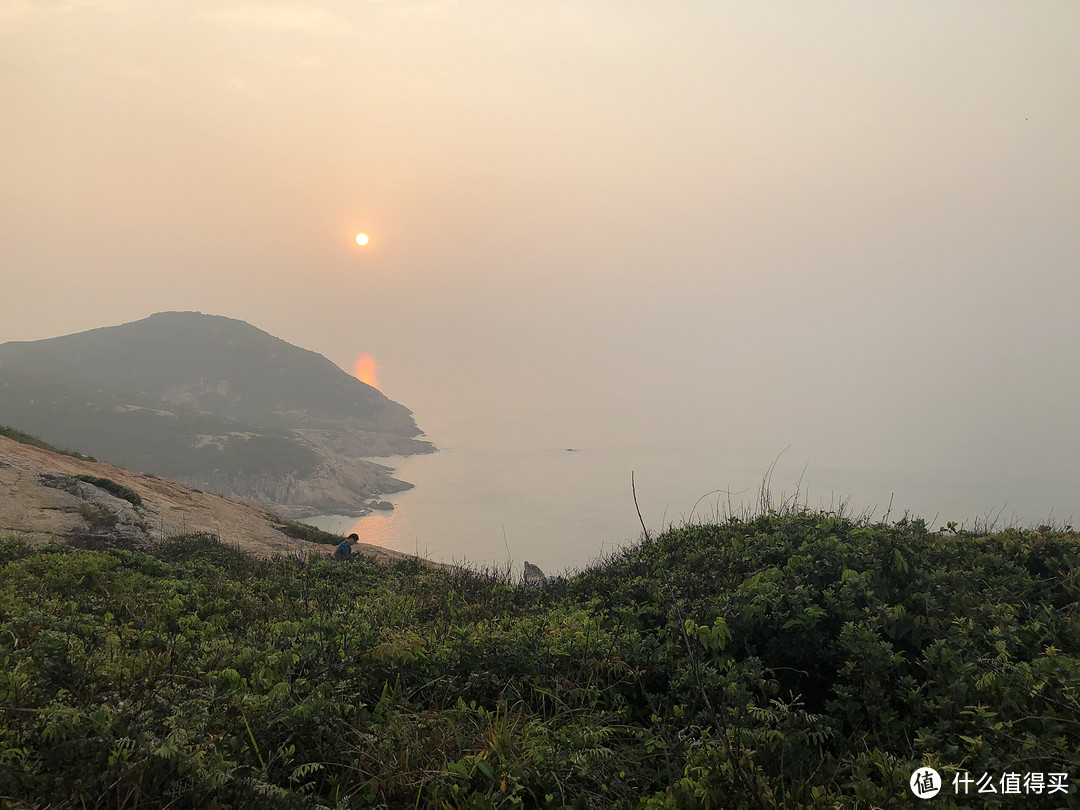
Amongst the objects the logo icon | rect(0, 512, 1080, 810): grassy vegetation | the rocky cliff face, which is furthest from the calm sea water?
the logo icon

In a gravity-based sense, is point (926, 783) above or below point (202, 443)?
below

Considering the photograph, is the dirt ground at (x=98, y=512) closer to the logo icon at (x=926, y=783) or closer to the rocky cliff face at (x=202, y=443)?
the logo icon at (x=926, y=783)

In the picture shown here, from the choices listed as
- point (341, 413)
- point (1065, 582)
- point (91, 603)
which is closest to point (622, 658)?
point (1065, 582)

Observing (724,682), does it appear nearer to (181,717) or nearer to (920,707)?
(920,707)

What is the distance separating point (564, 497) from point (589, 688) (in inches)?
4531

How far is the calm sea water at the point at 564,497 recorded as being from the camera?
79375mm

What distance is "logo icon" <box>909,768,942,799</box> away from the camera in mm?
3010

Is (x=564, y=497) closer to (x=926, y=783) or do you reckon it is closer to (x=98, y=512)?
(x=98, y=512)

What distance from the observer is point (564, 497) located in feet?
388

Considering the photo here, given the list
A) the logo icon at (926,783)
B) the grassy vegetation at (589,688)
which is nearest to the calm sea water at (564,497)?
the grassy vegetation at (589,688)

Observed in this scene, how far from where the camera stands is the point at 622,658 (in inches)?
216

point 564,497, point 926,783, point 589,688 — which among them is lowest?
point 564,497

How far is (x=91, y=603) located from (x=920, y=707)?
9233 mm
